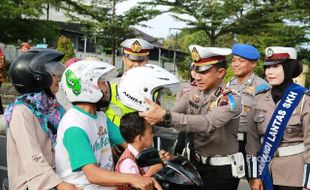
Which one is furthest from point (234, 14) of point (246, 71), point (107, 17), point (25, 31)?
point (246, 71)

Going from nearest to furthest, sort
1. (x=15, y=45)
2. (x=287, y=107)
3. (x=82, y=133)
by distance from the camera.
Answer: (x=82, y=133)
(x=287, y=107)
(x=15, y=45)

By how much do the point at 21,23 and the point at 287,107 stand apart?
2259 cm

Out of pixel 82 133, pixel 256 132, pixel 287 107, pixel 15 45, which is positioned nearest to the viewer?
pixel 82 133

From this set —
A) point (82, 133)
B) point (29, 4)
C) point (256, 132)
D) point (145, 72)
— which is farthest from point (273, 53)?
point (29, 4)

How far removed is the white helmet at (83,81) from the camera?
8.45 feet

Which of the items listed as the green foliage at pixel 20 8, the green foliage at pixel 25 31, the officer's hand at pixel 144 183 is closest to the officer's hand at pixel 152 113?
the officer's hand at pixel 144 183

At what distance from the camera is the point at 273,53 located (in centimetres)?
357

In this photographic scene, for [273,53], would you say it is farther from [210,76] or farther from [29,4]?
[29,4]

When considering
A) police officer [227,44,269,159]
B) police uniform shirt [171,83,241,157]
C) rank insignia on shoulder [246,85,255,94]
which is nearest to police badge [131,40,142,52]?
police uniform shirt [171,83,241,157]

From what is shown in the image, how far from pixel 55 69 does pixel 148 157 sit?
0.83 m

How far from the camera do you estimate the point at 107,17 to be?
26844 millimetres

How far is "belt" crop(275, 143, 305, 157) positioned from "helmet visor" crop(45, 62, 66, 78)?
1.79 m

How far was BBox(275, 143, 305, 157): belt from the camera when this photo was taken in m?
3.50

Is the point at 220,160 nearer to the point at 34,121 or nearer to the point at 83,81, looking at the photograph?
the point at 83,81
